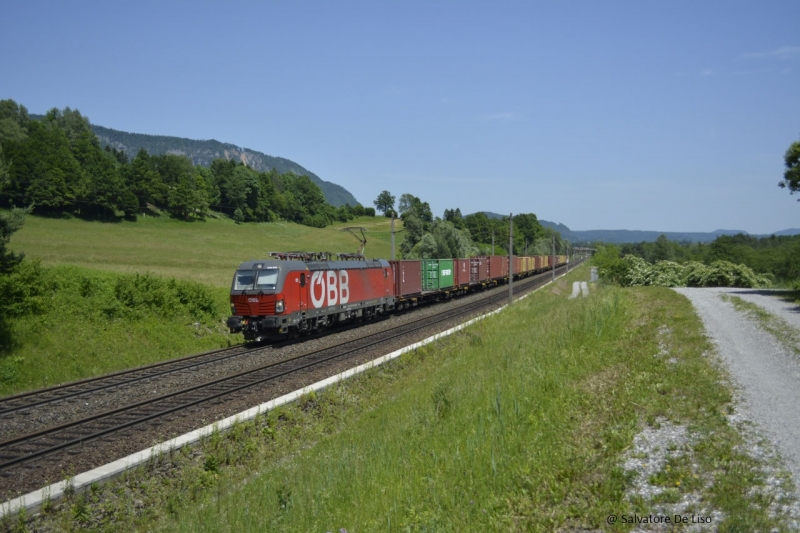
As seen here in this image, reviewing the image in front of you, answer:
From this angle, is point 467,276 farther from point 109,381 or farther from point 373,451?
point 373,451

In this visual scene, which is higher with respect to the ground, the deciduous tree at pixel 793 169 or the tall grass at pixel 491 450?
the deciduous tree at pixel 793 169

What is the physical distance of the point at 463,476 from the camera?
6898 mm

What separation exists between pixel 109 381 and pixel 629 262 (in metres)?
37.3

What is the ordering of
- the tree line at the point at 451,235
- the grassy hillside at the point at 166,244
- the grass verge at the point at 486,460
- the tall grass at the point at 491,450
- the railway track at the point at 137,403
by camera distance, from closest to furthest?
1. the grass verge at the point at 486,460
2. the tall grass at the point at 491,450
3. the railway track at the point at 137,403
4. the grassy hillside at the point at 166,244
5. the tree line at the point at 451,235

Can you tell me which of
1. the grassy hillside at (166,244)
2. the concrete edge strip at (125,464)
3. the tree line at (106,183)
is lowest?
the concrete edge strip at (125,464)

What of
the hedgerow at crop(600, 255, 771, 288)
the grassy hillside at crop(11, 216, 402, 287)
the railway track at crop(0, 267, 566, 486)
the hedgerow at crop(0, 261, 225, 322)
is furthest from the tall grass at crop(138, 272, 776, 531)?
the grassy hillside at crop(11, 216, 402, 287)

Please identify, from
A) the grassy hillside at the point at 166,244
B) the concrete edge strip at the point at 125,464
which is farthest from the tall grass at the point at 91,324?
the grassy hillside at the point at 166,244

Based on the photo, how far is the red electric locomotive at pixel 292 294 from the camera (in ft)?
67.2

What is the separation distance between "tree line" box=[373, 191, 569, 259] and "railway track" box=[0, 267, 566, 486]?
61.5 feet

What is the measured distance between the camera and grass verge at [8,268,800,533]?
18.5 ft

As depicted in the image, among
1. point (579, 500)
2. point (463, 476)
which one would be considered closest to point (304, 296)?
point (463, 476)

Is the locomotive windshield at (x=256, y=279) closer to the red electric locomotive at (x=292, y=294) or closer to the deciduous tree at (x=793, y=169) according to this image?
the red electric locomotive at (x=292, y=294)

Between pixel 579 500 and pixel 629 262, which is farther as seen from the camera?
pixel 629 262

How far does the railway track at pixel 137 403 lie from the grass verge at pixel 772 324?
38.9 feet
